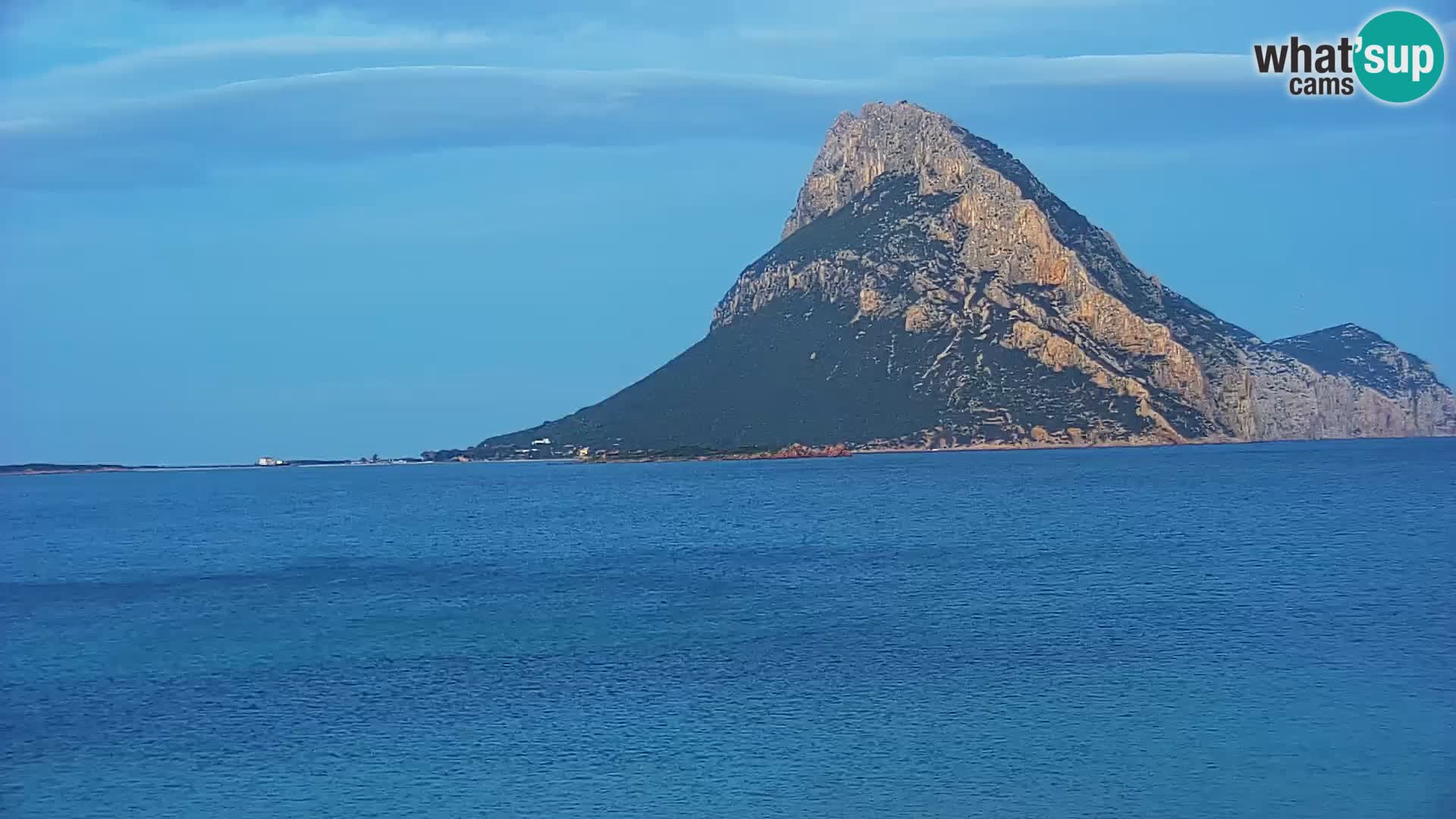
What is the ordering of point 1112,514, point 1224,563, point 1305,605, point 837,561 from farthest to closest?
point 1112,514 → point 837,561 → point 1224,563 → point 1305,605

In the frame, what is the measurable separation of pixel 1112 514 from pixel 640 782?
279 ft

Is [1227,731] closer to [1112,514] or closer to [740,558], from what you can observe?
[740,558]

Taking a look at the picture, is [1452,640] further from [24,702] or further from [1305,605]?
[24,702]

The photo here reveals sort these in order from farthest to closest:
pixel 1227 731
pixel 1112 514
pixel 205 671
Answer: pixel 1112 514 → pixel 205 671 → pixel 1227 731

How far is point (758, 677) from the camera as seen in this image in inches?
2044

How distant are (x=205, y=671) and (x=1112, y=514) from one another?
78.7 m

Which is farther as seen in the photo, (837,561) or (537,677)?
(837,561)

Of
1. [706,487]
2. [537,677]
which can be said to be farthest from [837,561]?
[706,487]

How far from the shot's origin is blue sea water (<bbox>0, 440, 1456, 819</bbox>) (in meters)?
38.6

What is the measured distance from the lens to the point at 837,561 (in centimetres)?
8969

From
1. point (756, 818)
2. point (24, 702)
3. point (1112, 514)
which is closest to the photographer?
point (756, 818)

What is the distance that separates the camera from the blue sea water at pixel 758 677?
38.6 m

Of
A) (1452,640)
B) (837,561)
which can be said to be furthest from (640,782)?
(837,561)

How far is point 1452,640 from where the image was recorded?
180ft
